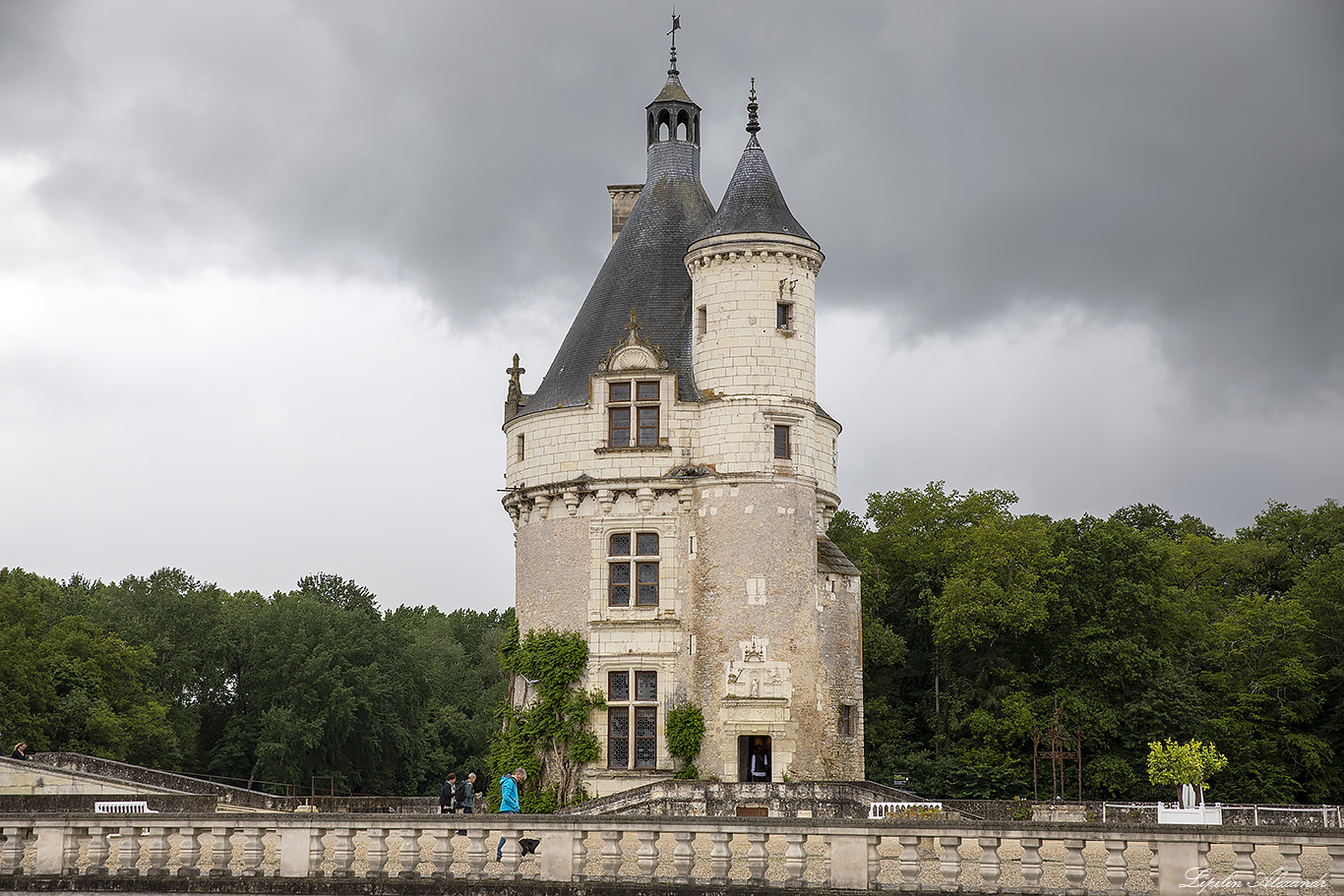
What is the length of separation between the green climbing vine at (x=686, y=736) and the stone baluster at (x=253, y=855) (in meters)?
15.0

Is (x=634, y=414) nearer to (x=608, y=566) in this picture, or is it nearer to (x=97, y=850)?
(x=608, y=566)

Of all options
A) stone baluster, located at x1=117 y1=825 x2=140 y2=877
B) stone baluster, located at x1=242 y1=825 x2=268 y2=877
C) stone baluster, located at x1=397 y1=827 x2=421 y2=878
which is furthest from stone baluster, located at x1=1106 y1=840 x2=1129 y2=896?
stone baluster, located at x1=117 y1=825 x2=140 y2=877

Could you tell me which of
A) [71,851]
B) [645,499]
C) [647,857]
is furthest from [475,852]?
[645,499]

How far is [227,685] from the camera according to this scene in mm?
61500

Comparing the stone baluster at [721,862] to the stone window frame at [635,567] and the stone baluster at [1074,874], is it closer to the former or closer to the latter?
the stone baluster at [1074,874]

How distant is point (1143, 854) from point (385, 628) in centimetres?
4592

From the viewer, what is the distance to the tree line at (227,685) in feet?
164

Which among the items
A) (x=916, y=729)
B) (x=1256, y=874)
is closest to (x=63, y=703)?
(x=916, y=729)

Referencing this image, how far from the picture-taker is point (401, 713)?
2502 inches

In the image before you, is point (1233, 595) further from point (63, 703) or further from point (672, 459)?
point (63, 703)

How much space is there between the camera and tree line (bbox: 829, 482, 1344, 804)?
44.4m

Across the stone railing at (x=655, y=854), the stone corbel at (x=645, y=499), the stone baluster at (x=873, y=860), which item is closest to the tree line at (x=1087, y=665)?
the stone corbel at (x=645, y=499)

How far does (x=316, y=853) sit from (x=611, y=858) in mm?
3969

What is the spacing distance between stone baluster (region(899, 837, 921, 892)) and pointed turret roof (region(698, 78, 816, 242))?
67.4 feet
